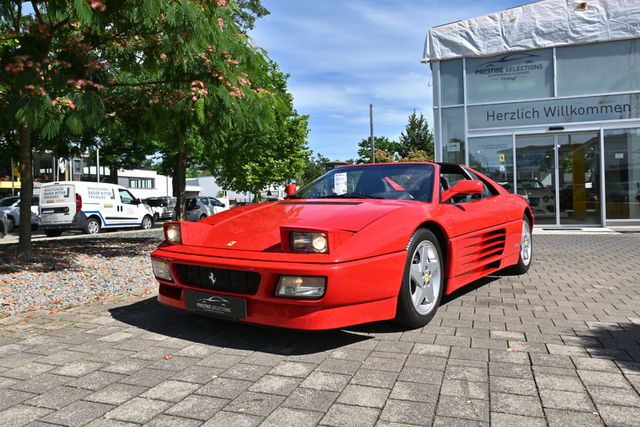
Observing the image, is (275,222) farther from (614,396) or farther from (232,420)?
(614,396)

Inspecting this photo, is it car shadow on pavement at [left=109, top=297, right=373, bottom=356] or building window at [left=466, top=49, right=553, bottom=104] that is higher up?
building window at [left=466, top=49, right=553, bottom=104]

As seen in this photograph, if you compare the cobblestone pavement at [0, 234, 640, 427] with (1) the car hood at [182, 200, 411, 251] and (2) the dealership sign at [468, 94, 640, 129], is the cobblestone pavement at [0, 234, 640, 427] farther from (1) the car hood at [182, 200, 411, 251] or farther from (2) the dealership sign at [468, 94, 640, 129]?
(2) the dealership sign at [468, 94, 640, 129]

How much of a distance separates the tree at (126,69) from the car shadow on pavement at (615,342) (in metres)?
4.22

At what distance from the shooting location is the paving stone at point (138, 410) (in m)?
2.21

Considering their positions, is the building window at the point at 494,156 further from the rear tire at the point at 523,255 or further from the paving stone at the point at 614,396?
the paving stone at the point at 614,396

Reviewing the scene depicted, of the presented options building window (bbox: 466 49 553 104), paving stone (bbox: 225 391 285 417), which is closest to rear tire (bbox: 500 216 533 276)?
paving stone (bbox: 225 391 285 417)

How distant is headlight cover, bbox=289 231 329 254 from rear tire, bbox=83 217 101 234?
14451mm

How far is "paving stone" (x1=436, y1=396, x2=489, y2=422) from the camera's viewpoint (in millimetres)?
2195

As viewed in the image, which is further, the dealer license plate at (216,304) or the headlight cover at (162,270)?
the headlight cover at (162,270)

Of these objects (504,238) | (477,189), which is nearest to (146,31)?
(477,189)

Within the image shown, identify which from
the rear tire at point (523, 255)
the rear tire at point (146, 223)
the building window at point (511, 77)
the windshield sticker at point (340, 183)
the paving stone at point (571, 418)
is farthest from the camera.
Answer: the rear tire at point (146, 223)

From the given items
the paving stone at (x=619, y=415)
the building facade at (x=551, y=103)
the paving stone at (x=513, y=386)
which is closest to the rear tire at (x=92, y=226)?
the building facade at (x=551, y=103)

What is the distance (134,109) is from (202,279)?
5.09 meters

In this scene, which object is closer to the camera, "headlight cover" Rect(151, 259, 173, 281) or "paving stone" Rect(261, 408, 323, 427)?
"paving stone" Rect(261, 408, 323, 427)
